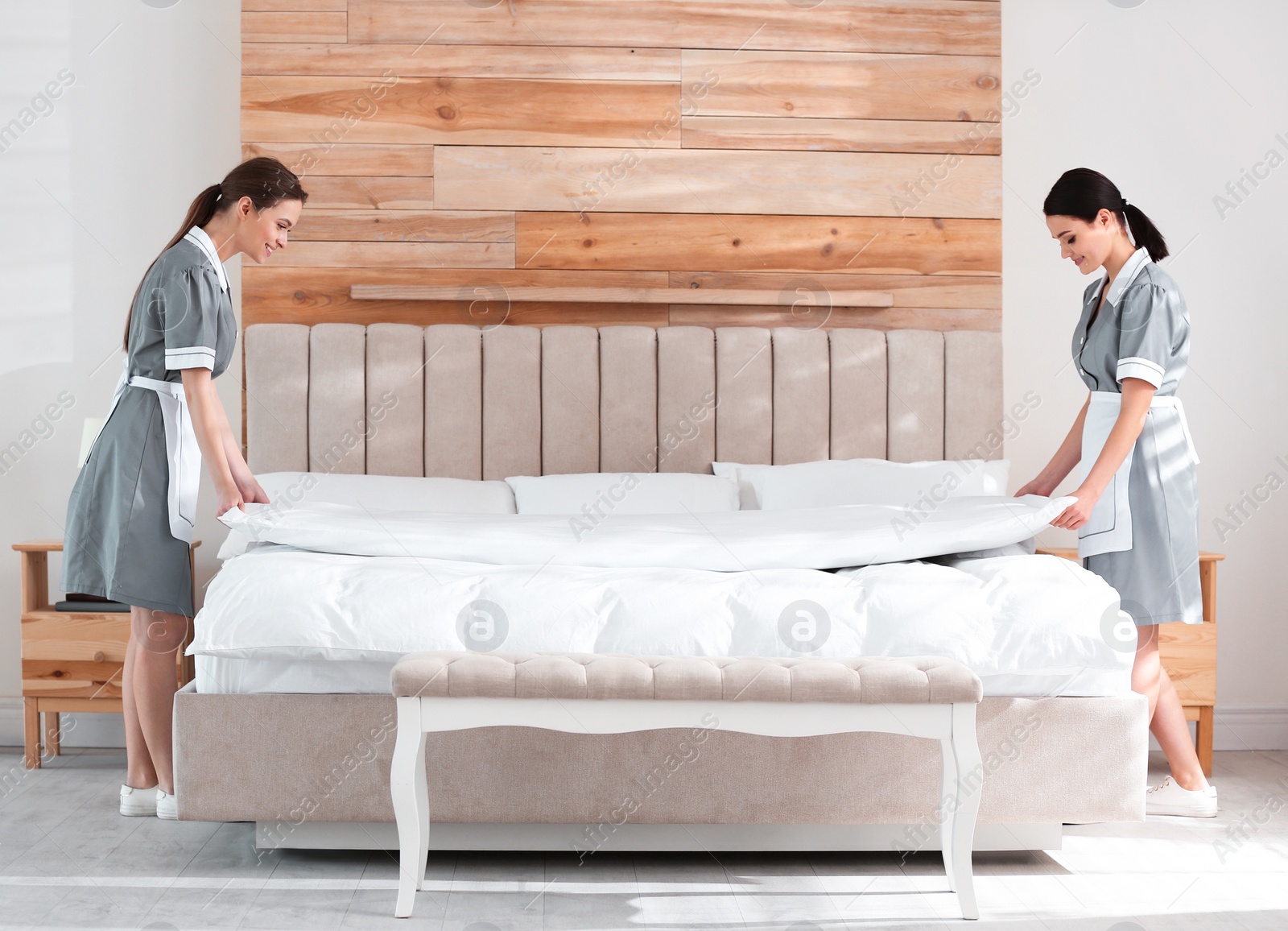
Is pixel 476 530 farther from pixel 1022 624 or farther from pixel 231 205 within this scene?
pixel 1022 624

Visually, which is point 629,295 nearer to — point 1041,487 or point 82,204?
point 1041,487

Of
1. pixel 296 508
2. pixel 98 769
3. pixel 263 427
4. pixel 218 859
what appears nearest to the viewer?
pixel 218 859

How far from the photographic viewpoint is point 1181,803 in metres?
2.63

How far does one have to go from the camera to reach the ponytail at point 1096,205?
254 centimetres

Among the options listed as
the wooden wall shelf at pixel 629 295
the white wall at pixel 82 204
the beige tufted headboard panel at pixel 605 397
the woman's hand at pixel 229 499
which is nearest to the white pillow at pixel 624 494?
the beige tufted headboard panel at pixel 605 397

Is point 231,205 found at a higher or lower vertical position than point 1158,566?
higher

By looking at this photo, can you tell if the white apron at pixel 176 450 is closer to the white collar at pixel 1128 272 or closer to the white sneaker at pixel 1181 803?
the white collar at pixel 1128 272

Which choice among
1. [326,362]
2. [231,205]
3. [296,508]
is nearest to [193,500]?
[296,508]

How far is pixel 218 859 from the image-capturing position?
7.37 feet

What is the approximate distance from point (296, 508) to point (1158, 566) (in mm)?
2043

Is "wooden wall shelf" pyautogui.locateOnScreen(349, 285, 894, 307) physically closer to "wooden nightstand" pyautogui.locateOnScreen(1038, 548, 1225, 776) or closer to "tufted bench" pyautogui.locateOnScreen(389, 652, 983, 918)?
"wooden nightstand" pyautogui.locateOnScreen(1038, 548, 1225, 776)

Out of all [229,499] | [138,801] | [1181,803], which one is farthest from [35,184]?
[1181,803]

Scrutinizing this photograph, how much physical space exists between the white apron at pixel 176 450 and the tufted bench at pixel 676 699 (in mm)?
896

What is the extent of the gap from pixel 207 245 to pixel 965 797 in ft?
6.65
